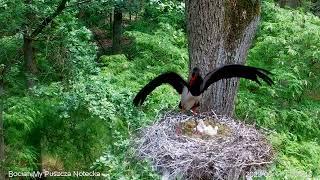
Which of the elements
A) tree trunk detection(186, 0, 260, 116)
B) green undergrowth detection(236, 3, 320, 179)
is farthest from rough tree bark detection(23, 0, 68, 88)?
green undergrowth detection(236, 3, 320, 179)

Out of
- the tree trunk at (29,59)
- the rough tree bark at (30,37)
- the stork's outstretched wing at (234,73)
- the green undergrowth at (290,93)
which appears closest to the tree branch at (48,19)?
the rough tree bark at (30,37)

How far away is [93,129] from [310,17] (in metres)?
4.33

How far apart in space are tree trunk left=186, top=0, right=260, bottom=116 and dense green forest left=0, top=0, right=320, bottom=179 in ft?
3.75

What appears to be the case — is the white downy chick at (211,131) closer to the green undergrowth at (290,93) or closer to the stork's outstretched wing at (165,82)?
the stork's outstretched wing at (165,82)

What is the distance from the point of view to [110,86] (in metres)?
6.17

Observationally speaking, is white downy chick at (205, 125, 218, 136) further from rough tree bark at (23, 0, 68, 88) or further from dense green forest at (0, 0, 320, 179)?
rough tree bark at (23, 0, 68, 88)

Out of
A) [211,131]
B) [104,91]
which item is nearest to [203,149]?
[211,131]

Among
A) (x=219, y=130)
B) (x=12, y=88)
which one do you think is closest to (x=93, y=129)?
(x=12, y=88)

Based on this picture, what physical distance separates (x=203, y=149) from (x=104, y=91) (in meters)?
2.43

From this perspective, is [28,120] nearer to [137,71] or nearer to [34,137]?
[34,137]

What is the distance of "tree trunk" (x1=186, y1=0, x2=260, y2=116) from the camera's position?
14.3 ft

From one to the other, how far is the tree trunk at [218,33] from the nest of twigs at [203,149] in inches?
14.7

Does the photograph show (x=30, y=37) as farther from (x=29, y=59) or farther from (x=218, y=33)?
(x=218, y=33)

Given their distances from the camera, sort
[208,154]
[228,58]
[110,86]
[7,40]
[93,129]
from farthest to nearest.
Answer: [7,40] < [93,129] < [110,86] < [228,58] < [208,154]
